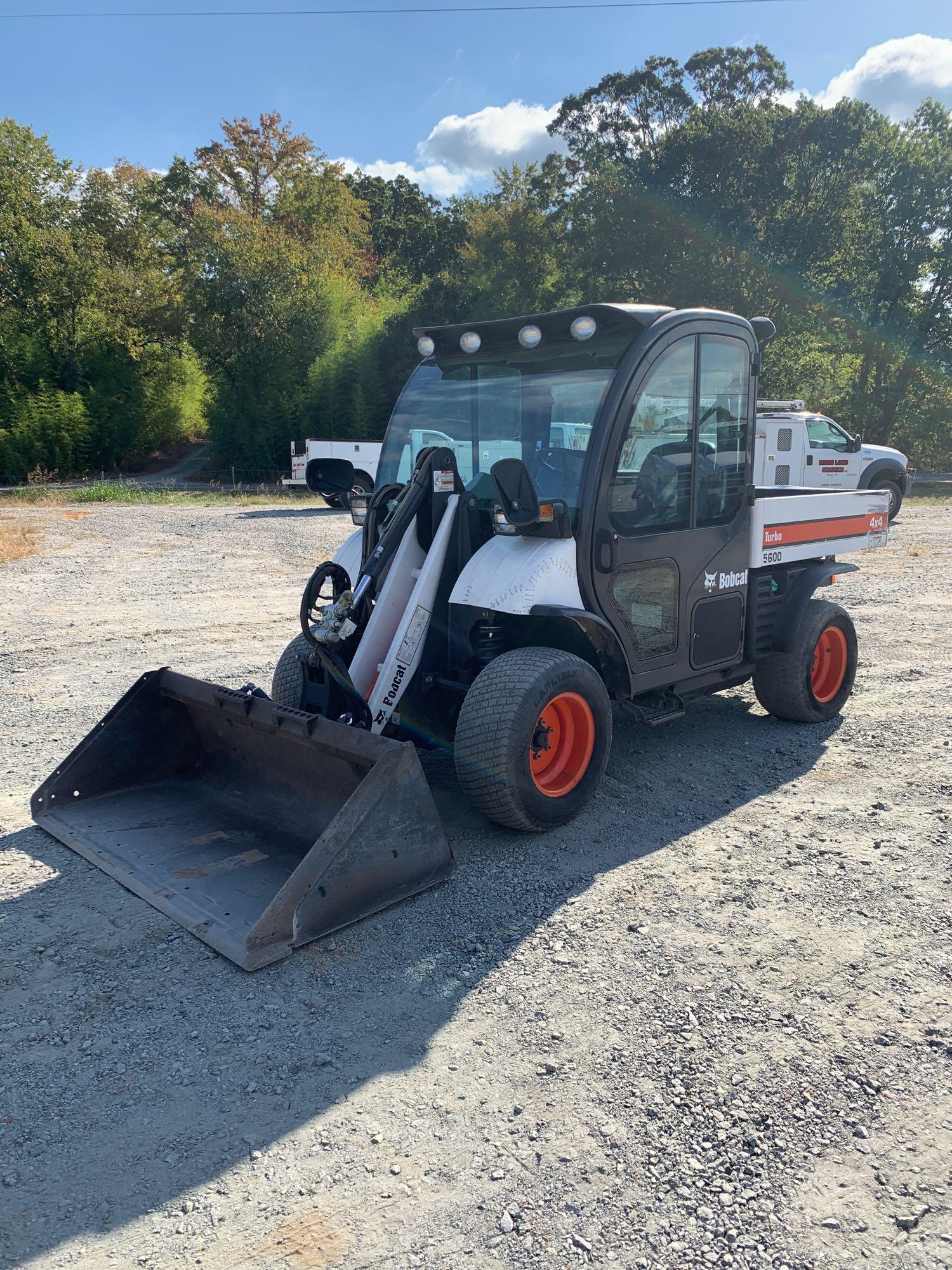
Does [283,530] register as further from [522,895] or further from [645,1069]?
[645,1069]

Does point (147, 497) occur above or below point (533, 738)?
above

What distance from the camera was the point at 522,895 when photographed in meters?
3.88

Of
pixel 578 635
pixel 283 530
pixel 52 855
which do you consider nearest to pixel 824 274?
pixel 283 530

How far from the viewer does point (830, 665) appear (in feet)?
20.7

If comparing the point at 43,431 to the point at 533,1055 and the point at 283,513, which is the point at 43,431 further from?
the point at 533,1055

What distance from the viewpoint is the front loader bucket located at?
3436 millimetres

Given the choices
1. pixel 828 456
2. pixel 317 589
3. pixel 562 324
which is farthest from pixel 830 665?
pixel 828 456

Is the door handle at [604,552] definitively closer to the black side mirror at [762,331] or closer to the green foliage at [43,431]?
the black side mirror at [762,331]

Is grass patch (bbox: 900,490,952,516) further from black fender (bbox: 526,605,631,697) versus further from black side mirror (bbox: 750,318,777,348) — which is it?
black fender (bbox: 526,605,631,697)

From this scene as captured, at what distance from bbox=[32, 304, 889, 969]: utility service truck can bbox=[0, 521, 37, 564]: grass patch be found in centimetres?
930

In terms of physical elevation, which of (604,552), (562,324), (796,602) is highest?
(562,324)

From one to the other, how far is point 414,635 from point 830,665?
3248 millimetres

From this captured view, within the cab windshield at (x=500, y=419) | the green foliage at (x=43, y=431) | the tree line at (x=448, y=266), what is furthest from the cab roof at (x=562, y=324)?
the green foliage at (x=43, y=431)

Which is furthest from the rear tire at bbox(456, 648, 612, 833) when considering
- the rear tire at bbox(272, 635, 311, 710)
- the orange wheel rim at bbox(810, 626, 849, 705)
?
the orange wheel rim at bbox(810, 626, 849, 705)
